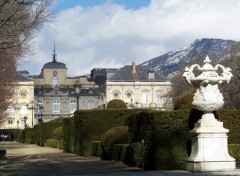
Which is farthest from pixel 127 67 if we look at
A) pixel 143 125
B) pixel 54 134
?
pixel 143 125

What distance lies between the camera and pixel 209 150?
18.9 m

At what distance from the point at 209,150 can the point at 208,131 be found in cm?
58

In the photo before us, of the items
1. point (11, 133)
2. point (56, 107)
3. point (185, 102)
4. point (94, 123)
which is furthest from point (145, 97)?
point (185, 102)

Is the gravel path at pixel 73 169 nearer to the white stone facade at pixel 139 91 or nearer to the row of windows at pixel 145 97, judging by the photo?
the white stone facade at pixel 139 91

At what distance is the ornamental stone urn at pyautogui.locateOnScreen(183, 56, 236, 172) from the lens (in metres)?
18.7

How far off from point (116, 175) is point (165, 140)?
12.1ft

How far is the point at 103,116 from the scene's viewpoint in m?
36.4

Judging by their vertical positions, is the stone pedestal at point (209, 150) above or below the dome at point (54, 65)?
below

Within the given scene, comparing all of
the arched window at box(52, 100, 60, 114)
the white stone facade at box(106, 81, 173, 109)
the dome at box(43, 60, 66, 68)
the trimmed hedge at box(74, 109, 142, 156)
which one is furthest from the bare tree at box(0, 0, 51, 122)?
the dome at box(43, 60, 66, 68)

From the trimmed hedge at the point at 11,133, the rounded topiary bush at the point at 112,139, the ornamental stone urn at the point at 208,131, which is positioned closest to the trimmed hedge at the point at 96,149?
the rounded topiary bush at the point at 112,139

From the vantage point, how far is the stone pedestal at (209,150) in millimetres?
18641

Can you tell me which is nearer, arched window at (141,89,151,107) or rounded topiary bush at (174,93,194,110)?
rounded topiary bush at (174,93,194,110)

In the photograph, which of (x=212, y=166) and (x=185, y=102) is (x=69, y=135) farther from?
(x=212, y=166)

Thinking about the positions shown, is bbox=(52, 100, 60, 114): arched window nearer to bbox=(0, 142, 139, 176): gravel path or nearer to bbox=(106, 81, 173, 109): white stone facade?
bbox=(106, 81, 173, 109): white stone facade
